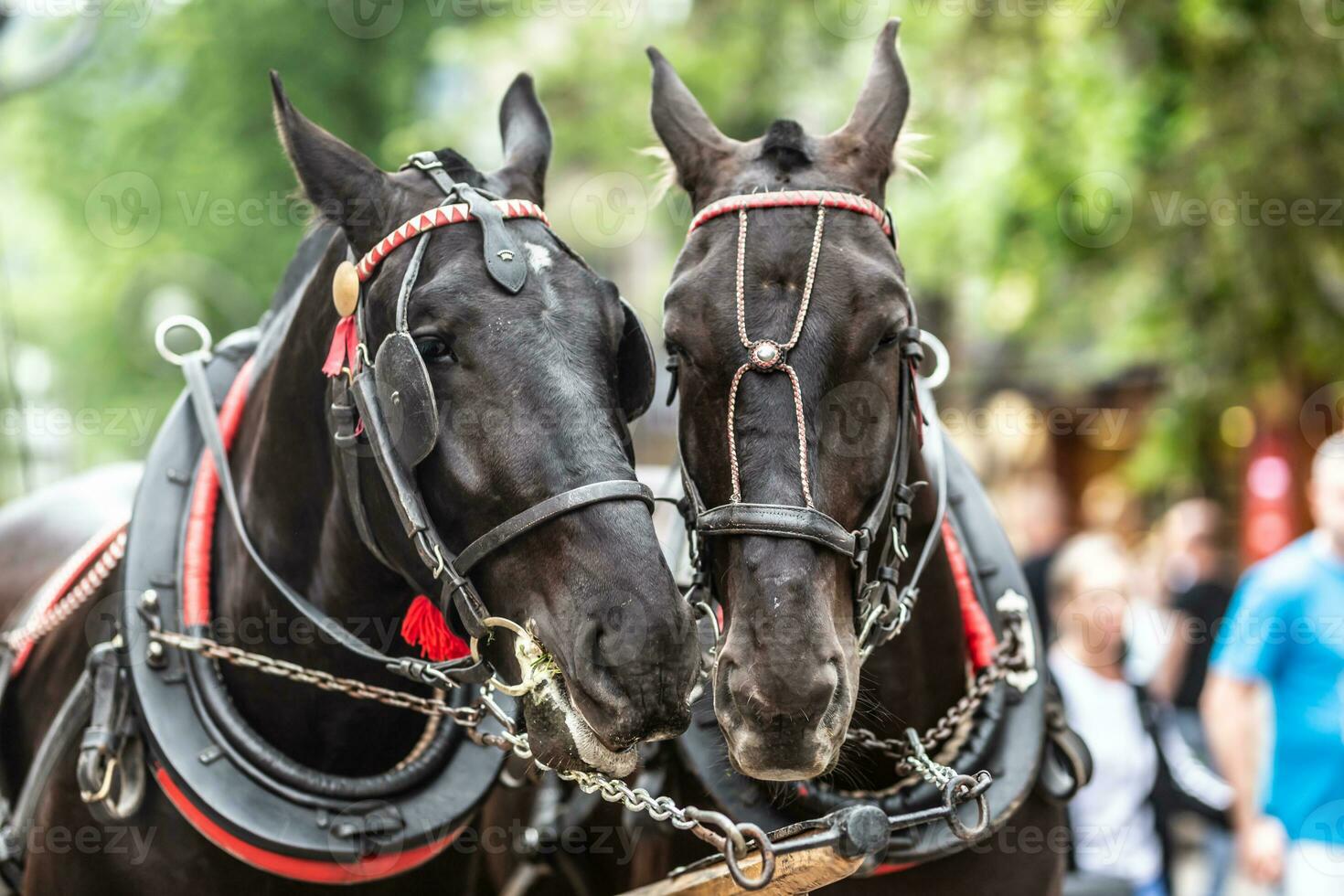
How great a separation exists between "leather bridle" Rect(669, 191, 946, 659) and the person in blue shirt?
2.32 m

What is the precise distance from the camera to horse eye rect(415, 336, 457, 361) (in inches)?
89.2

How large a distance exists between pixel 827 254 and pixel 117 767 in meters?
1.67

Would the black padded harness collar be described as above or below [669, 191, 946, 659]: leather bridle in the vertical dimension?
below

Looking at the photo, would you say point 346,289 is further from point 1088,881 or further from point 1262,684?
point 1262,684

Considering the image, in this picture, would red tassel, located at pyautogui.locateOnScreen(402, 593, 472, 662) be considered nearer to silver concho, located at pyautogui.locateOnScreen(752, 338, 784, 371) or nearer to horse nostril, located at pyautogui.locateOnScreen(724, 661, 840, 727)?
horse nostril, located at pyautogui.locateOnScreen(724, 661, 840, 727)

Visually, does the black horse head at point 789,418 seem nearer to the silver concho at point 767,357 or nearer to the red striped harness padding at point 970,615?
the silver concho at point 767,357

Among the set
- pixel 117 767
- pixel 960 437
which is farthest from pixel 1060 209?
pixel 117 767

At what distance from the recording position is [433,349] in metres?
2.27

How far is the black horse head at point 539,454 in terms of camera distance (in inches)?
81.7

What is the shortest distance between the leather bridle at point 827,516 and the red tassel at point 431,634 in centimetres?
46

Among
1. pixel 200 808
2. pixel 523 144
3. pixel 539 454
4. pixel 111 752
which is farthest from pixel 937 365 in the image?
pixel 111 752

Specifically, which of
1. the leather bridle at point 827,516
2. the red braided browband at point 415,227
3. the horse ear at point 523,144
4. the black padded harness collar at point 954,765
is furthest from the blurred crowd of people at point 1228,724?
the red braided browband at point 415,227

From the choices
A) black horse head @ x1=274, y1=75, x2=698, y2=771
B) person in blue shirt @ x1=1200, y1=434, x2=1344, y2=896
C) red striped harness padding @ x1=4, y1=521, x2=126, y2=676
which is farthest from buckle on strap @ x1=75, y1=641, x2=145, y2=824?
person in blue shirt @ x1=1200, y1=434, x2=1344, y2=896

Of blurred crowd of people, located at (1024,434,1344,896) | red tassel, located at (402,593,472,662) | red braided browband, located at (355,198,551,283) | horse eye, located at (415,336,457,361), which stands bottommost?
blurred crowd of people, located at (1024,434,1344,896)
